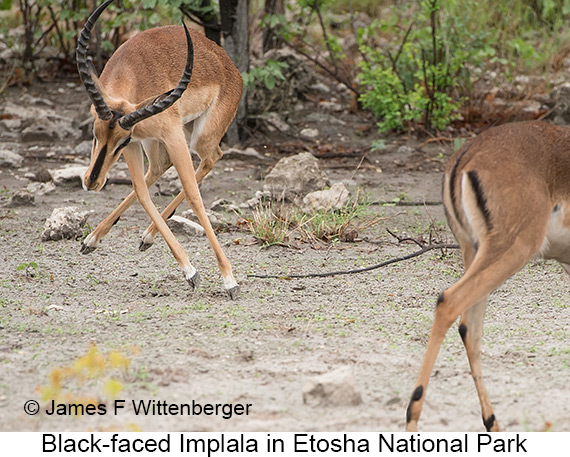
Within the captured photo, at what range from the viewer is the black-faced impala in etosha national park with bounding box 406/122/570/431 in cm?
354

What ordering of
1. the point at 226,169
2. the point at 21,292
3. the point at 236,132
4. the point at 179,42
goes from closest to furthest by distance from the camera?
the point at 21,292 → the point at 179,42 → the point at 226,169 → the point at 236,132

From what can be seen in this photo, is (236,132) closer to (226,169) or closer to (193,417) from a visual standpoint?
(226,169)

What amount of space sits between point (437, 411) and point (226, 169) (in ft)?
19.7

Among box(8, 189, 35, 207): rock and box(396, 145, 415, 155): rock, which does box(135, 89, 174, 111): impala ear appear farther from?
box(396, 145, 415, 155): rock

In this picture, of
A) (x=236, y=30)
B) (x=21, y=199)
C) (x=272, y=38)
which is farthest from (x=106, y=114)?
(x=272, y=38)

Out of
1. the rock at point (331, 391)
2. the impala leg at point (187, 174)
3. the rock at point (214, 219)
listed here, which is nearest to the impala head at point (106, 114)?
the impala leg at point (187, 174)

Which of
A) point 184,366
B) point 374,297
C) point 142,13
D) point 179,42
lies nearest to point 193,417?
point 184,366

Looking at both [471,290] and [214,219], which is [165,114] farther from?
[471,290]

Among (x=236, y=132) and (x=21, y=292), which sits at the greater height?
(x=21, y=292)

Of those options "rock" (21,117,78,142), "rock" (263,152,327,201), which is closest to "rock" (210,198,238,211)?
"rock" (263,152,327,201)

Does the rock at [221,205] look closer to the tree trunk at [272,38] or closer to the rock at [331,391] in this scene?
the tree trunk at [272,38]

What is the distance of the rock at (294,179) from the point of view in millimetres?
7996

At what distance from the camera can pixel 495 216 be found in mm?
3625

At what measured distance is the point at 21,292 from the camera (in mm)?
5535
